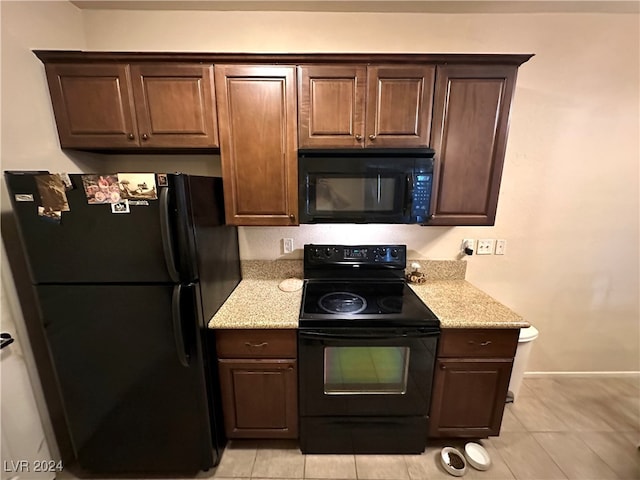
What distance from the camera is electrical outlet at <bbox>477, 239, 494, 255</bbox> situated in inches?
75.4

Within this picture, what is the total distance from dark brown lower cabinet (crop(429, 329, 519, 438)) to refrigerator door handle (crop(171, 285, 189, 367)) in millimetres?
1308

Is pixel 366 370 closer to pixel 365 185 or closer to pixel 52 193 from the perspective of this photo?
pixel 365 185

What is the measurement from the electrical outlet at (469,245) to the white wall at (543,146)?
0.17 feet

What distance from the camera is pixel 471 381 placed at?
1479mm

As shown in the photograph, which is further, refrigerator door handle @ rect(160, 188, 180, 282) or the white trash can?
the white trash can

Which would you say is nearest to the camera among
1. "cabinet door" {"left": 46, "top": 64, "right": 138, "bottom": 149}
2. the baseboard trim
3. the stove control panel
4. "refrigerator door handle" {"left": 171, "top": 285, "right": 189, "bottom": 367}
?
"refrigerator door handle" {"left": 171, "top": 285, "right": 189, "bottom": 367}

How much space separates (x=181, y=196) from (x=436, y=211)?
1.36 metres

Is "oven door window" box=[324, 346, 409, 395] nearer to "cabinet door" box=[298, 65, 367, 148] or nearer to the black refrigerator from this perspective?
the black refrigerator

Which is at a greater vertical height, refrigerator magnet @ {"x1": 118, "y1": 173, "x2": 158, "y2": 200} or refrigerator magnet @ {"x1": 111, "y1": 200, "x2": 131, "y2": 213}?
refrigerator magnet @ {"x1": 118, "y1": 173, "x2": 158, "y2": 200}

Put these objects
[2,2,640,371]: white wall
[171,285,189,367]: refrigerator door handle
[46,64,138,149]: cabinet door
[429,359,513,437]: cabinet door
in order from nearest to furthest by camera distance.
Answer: [171,285,189,367]: refrigerator door handle < [46,64,138,149]: cabinet door < [429,359,513,437]: cabinet door < [2,2,640,371]: white wall

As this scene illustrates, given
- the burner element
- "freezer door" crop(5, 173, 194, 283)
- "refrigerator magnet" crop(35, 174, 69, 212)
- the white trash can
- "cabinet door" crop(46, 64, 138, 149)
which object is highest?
"cabinet door" crop(46, 64, 138, 149)

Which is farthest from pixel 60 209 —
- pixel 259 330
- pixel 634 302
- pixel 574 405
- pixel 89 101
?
pixel 634 302

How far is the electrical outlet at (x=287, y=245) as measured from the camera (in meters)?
1.92

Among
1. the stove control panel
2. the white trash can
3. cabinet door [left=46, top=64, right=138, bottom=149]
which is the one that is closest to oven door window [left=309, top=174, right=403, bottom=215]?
the stove control panel
